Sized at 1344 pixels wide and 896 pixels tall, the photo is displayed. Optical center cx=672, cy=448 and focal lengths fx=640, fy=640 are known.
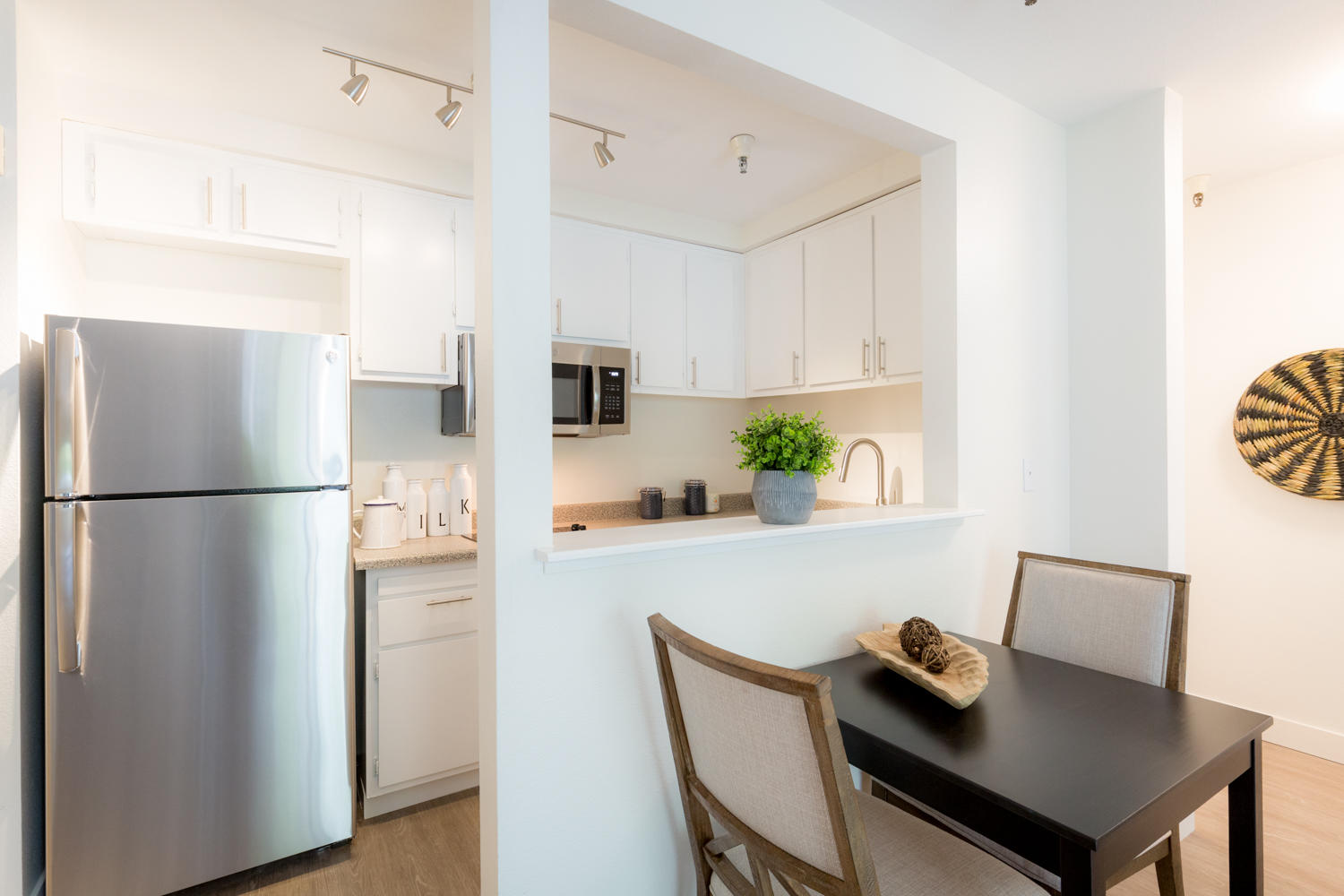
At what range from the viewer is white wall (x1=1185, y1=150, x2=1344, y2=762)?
101 inches

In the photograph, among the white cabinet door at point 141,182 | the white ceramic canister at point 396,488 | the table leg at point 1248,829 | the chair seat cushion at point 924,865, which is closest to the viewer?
the chair seat cushion at point 924,865

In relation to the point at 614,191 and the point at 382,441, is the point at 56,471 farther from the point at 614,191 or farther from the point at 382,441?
the point at 614,191

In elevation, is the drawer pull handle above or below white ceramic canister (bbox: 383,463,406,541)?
below

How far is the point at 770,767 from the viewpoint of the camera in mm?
954

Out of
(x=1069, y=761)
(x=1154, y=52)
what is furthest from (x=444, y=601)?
(x=1154, y=52)

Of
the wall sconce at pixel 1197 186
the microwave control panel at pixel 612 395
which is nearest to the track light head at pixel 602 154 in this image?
the microwave control panel at pixel 612 395

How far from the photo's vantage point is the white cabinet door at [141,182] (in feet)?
6.64

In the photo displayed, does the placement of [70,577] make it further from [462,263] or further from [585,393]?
[585,393]

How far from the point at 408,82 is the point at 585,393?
1.36m

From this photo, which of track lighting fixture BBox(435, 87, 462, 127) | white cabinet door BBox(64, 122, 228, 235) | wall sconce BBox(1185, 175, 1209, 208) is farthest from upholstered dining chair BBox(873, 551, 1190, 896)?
white cabinet door BBox(64, 122, 228, 235)

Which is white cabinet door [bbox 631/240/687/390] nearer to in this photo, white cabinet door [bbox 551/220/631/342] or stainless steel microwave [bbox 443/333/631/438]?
white cabinet door [bbox 551/220/631/342]

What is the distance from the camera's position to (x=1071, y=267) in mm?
2357

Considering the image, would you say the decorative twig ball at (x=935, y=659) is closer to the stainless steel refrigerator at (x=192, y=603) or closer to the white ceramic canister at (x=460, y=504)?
the stainless steel refrigerator at (x=192, y=603)

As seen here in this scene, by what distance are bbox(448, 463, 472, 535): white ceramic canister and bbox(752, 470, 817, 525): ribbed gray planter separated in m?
1.64
